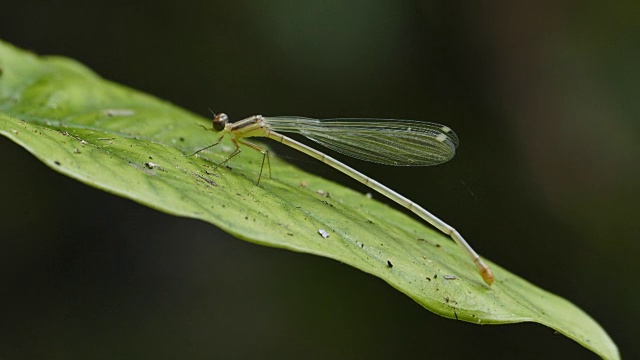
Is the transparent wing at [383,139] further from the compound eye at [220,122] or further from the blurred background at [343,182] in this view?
the blurred background at [343,182]

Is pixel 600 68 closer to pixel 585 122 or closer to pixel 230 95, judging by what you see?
A: pixel 585 122

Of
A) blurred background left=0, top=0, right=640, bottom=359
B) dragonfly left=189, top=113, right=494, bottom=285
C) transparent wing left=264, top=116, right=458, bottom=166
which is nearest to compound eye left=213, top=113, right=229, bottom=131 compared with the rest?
dragonfly left=189, top=113, right=494, bottom=285

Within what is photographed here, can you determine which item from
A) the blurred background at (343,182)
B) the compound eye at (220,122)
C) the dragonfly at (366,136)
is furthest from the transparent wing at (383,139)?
the blurred background at (343,182)

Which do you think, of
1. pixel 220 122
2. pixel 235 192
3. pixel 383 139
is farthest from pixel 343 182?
pixel 235 192

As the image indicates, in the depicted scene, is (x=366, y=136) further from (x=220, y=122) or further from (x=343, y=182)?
(x=343, y=182)

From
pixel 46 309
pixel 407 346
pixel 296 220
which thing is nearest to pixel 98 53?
pixel 46 309
